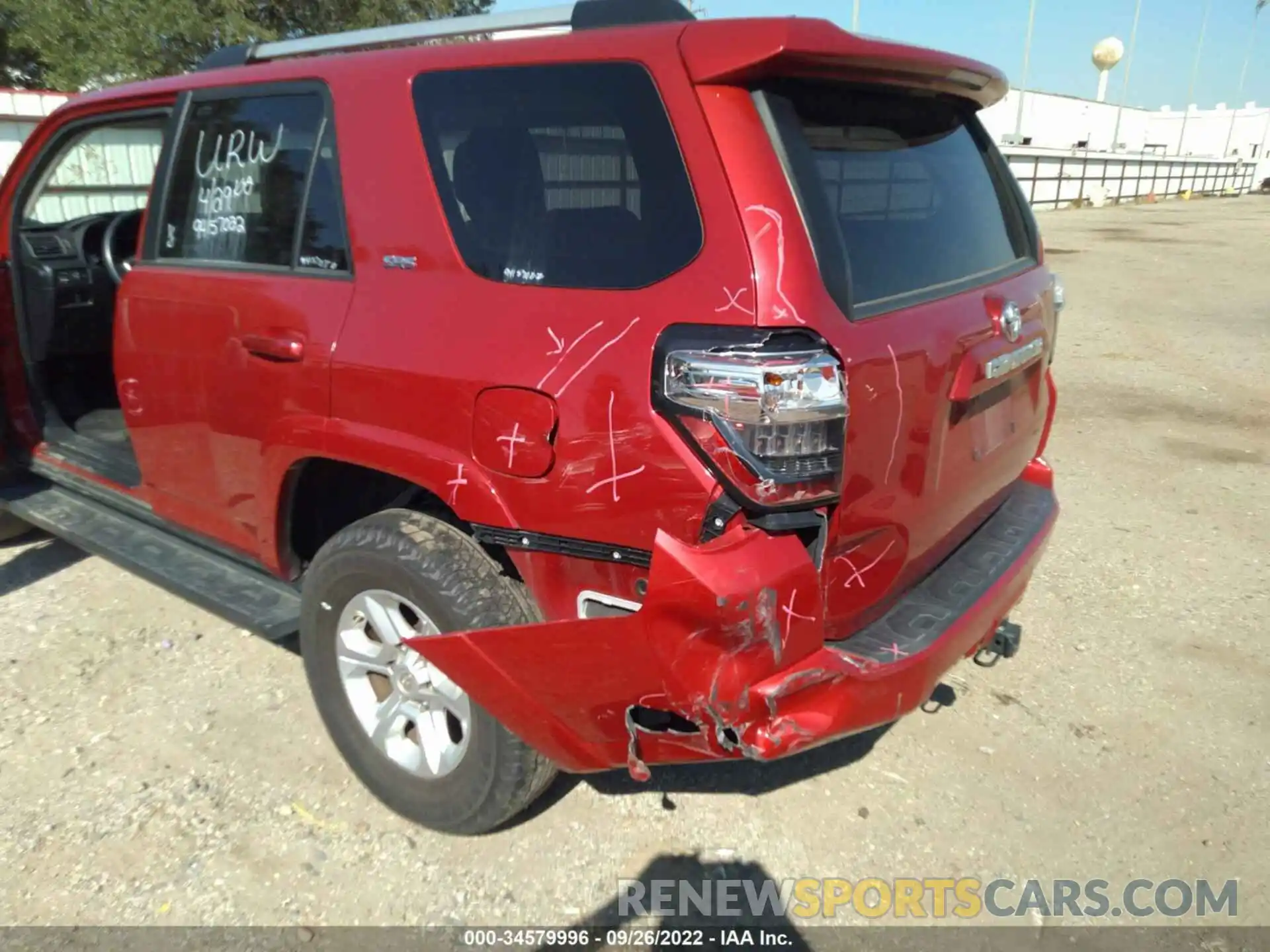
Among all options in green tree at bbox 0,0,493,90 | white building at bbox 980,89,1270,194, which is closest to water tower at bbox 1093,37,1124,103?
white building at bbox 980,89,1270,194

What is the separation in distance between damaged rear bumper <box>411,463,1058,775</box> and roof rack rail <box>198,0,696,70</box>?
127 cm

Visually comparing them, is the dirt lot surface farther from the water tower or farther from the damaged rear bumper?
the water tower

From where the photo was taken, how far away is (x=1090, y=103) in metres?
56.1

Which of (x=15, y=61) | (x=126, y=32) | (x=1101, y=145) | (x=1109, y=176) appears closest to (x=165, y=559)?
(x=126, y=32)

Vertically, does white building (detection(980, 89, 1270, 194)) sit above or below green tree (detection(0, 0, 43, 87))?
below

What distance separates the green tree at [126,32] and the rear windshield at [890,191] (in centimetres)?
1198

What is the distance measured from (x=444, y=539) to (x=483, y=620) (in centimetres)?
25

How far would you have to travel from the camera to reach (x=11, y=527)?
14.7ft

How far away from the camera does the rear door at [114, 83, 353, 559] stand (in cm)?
264

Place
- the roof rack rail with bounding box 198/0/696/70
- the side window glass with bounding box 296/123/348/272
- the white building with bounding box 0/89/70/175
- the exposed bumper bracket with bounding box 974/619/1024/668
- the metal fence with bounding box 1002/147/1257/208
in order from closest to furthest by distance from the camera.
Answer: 1. the roof rack rail with bounding box 198/0/696/70
2. the side window glass with bounding box 296/123/348/272
3. the exposed bumper bracket with bounding box 974/619/1024/668
4. the white building with bounding box 0/89/70/175
5. the metal fence with bounding box 1002/147/1257/208

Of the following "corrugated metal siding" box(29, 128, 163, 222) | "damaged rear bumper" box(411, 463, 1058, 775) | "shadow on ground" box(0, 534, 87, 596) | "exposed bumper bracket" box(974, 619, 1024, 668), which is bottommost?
"shadow on ground" box(0, 534, 87, 596)
